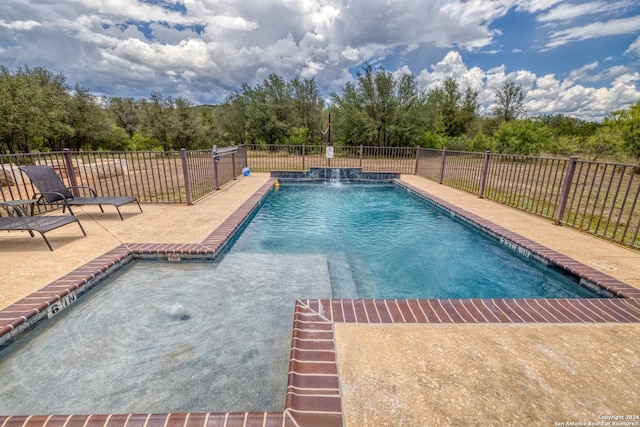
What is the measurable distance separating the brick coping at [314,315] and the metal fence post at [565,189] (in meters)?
1.54

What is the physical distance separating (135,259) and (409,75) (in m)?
19.6

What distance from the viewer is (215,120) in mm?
28641

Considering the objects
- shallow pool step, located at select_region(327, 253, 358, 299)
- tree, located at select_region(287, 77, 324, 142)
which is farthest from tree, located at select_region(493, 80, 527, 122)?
shallow pool step, located at select_region(327, 253, 358, 299)

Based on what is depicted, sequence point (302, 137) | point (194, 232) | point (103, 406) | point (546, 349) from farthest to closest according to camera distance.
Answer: point (302, 137) < point (194, 232) < point (546, 349) < point (103, 406)

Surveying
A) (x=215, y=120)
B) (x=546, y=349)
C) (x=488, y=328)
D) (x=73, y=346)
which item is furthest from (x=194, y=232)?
(x=215, y=120)

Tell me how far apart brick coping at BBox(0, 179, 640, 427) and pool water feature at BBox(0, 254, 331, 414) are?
0.20 meters

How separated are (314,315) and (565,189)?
490cm

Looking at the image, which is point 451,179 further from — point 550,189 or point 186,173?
point 186,173

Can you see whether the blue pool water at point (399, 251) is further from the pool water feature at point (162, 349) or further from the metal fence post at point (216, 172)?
the metal fence post at point (216, 172)

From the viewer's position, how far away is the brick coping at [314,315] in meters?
1.32

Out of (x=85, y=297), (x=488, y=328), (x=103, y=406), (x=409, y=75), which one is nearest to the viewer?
(x=103, y=406)

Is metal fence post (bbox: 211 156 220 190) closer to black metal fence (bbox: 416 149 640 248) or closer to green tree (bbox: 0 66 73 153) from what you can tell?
black metal fence (bbox: 416 149 640 248)

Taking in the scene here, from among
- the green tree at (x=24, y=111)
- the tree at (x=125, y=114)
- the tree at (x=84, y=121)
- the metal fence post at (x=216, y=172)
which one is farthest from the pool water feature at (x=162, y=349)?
the tree at (x=125, y=114)

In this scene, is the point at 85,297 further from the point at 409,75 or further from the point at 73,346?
the point at 409,75
